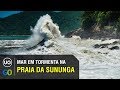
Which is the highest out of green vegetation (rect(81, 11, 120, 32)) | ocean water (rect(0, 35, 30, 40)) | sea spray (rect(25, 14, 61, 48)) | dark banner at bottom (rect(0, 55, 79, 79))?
green vegetation (rect(81, 11, 120, 32))

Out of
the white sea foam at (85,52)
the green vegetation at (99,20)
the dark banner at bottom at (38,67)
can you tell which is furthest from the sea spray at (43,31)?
the green vegetation at (99,20)

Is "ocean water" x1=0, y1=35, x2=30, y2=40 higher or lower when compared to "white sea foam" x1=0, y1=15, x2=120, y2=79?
higher

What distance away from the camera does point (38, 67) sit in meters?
3.36

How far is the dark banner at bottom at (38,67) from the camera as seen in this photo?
3350mm

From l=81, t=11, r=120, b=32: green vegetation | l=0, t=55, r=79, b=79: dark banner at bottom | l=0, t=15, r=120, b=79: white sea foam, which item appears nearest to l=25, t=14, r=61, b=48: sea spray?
l=0, t=15, r=120, b=79: white sea foam

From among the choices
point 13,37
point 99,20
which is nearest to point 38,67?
point 13,37

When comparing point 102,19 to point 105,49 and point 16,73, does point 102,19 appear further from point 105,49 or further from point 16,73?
point 16,73

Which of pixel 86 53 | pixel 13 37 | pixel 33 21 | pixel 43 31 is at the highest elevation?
pixel 33 21

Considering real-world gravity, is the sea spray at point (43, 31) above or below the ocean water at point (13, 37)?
above

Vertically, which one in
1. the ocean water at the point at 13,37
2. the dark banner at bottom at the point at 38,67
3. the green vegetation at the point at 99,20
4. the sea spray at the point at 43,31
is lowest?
the dark banner at bottom at the point at 38,67

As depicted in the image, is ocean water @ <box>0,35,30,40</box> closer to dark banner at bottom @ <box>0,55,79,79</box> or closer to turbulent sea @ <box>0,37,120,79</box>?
turbulent sea @ <box>0,37,120,79</box>

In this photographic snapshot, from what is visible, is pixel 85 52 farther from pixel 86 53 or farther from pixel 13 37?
pixel 13 37

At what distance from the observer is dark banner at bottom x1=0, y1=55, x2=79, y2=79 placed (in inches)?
132

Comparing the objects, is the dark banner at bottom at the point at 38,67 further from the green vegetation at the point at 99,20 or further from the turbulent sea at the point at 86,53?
the green vegetation at the point at 99,20
